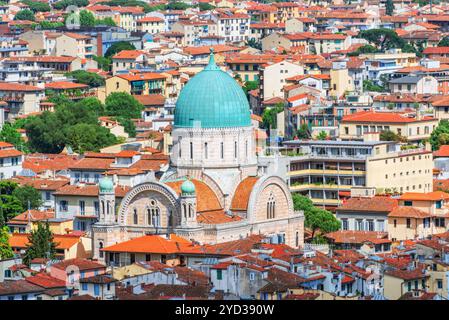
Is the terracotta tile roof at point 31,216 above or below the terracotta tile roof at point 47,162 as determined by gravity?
below

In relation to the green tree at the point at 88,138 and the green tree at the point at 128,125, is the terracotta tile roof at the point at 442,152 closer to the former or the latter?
the green tree at the point at 88,138

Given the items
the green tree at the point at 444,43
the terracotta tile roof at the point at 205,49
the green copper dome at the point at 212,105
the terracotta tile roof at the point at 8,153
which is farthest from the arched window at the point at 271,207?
the green tree at the point at 444,43

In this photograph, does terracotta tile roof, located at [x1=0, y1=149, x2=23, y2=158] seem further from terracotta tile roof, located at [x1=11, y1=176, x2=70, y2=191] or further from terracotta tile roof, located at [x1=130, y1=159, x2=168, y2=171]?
terracotta tile roof, located at [x1=130, y1=159, x2=168, y2=171]

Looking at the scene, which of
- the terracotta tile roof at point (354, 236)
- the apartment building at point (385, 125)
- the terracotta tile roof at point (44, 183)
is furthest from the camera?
the apartment building at point (385, 125)

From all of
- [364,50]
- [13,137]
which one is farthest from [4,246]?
[364,50]

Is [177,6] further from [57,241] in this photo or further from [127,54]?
[57,241]

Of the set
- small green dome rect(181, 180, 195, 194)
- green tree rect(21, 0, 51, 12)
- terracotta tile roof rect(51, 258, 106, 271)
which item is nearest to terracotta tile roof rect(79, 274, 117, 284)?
terracotta tile roof rect(51, 258, 106, 271)
